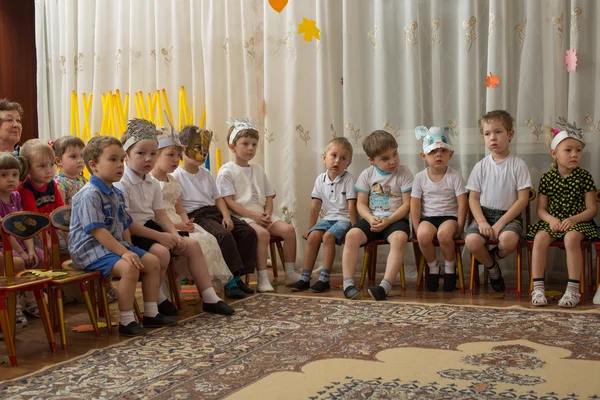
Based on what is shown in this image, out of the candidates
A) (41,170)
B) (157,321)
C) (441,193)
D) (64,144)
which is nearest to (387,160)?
(441,193)

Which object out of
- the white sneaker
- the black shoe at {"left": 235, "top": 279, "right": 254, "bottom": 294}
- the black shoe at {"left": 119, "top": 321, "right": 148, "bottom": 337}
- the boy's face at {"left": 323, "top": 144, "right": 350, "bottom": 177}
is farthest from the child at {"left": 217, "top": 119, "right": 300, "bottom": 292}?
the black shoe at {"left": 119, "top": 321, "right": 148, "bottom": 337}

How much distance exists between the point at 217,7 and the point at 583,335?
3667 millimetres

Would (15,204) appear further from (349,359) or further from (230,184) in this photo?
(349,359)

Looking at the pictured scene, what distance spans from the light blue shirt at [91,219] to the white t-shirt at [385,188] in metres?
1.73

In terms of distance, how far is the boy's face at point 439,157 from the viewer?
175 inches

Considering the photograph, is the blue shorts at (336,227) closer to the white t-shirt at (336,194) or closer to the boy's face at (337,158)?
the white t-shirt at (336,194)

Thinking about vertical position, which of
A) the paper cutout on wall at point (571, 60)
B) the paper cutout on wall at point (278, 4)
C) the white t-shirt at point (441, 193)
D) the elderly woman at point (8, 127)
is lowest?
the white t-shirt at point (441, 193)

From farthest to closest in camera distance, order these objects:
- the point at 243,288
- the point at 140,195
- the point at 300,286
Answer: the point at 300,286
the point at 243,288
the point at 140,195

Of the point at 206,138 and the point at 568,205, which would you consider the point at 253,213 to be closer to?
the point at 206,138

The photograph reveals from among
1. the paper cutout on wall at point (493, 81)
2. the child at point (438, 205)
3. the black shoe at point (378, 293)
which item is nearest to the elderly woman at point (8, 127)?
the black shoe at point (378, 293)

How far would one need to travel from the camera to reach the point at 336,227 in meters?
4.52

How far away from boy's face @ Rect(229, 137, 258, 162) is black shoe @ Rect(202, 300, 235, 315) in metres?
1.27

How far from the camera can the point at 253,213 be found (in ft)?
15.2

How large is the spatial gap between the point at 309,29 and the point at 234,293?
6.74 ft
